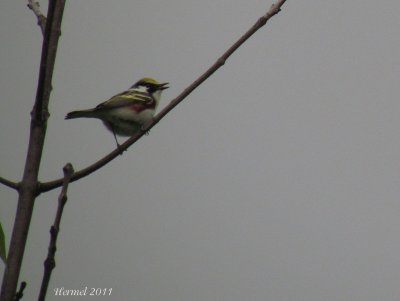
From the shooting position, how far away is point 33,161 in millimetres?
1932

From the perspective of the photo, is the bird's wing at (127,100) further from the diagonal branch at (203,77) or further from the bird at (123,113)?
the diagonal branch at (203,77)

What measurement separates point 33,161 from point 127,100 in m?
3.60

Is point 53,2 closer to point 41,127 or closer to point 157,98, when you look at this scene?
point 41,127

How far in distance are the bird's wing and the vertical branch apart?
130 inches

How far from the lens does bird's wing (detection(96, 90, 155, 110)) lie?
17.8 ft

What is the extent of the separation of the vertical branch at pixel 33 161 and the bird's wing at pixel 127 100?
10.8 ft

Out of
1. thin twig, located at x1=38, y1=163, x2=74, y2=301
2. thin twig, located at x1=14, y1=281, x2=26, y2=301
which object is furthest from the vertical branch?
thin twig, located at x1=38, y1=163, x2=74, y2=301

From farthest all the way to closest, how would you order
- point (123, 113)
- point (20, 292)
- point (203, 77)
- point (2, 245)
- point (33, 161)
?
1. point (123, 113)
2. point (203, 77)
3. point (2, 245)
4. point (33, 161)
5. point (20, 292)

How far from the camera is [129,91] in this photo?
5.92 meters

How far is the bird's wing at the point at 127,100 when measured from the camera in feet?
17.8

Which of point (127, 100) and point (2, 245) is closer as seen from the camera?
point (2, 245)

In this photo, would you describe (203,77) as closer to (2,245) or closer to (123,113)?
(2,245)

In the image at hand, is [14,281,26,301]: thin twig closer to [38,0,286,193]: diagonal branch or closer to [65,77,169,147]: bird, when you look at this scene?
[38,0,286,193]: diagonal branch

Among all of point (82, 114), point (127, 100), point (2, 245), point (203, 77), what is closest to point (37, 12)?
point (203, 77)
